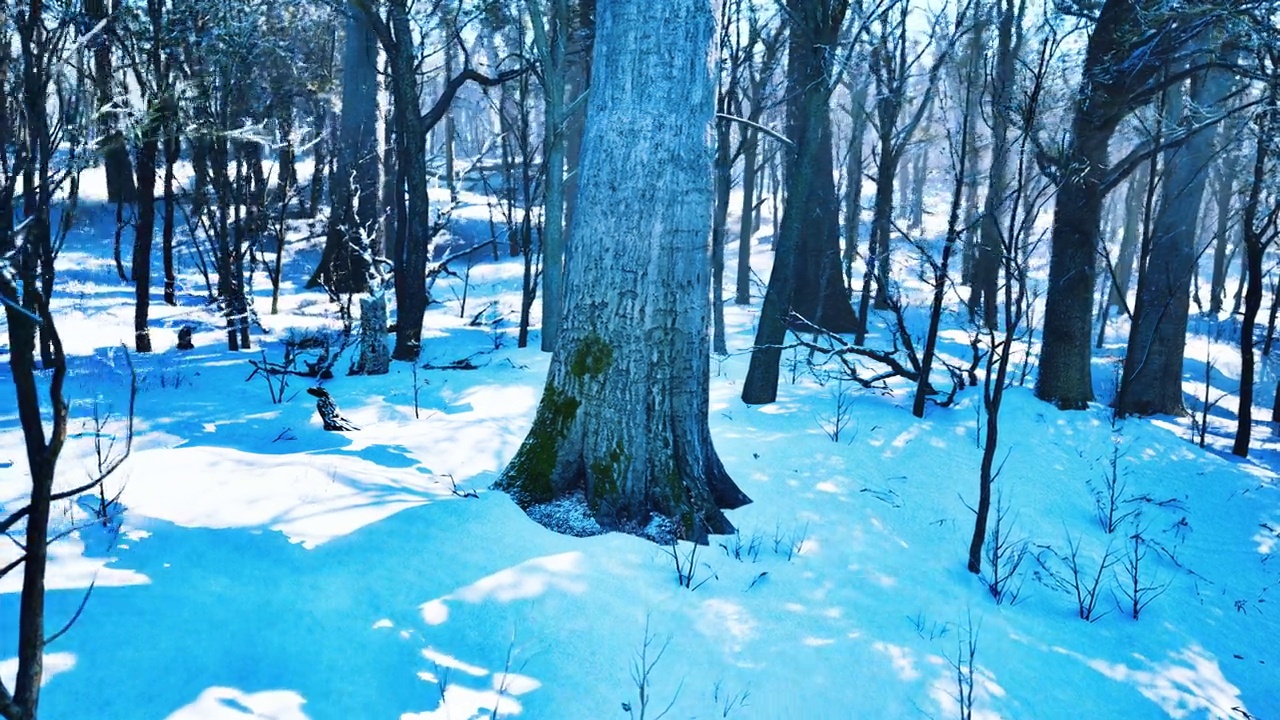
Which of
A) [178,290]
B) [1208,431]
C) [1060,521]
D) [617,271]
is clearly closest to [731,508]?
[617,271]

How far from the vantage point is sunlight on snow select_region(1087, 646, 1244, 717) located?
10.5 ft

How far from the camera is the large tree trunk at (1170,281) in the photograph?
976 centimetres

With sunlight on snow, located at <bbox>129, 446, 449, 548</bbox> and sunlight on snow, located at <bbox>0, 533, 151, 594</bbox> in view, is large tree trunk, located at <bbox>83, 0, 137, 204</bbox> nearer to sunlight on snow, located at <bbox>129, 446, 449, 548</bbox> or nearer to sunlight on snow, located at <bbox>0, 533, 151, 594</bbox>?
sunlight on snow, located at <bbox>129, 446, 449, 548</bbox>

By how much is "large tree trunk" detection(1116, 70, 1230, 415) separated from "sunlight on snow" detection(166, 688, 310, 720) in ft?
34.4

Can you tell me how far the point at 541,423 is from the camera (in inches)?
166

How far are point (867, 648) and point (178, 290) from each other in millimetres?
19107

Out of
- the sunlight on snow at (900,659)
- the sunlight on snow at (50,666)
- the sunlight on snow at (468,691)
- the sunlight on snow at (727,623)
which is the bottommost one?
the sunlight on snow at (900,659)

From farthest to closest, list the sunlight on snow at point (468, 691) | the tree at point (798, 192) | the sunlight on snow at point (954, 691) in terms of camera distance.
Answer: the tree at point (798, 192), the sunlight on snow at point (954, 691), the sunlight on snow at point (468, 691)

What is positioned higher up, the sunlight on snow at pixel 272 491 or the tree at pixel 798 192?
the tree at pixel 798 192

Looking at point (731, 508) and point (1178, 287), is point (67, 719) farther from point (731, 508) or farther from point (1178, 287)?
point (1178, 287)

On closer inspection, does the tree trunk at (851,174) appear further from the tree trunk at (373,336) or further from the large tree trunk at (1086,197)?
the tree trunk at (373,336)

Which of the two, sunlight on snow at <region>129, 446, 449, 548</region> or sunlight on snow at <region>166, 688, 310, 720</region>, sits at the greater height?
sunlight on snow at <region>129, 446, 449, 548</region>

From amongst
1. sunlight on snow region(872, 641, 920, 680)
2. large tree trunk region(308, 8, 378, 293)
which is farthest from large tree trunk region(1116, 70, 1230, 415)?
large tree trunk region(308, 8, 378, 293)

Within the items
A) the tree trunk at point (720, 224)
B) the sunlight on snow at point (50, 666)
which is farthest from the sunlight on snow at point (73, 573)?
the tree trunk at point (720, 224)
